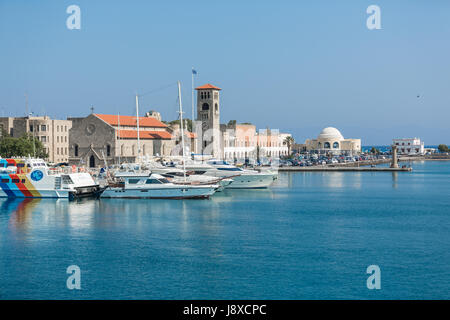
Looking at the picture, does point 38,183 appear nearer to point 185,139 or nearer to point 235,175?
point 235,175

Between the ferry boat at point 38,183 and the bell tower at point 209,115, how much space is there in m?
49.9

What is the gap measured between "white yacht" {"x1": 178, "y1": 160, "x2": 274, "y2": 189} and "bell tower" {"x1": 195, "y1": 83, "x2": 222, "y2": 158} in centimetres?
3565

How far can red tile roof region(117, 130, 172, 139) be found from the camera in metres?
94.8

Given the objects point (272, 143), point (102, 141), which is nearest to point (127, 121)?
point (102, 141)

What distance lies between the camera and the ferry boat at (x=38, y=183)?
58000mm

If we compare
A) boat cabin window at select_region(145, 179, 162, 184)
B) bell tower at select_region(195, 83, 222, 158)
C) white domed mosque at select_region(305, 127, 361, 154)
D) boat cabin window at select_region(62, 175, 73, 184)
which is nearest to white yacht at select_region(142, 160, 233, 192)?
boat cabin window at select_region(145, 179, 162, 184)

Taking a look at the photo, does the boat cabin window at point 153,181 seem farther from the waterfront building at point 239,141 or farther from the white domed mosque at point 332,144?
the white domed mosque at point 332,144

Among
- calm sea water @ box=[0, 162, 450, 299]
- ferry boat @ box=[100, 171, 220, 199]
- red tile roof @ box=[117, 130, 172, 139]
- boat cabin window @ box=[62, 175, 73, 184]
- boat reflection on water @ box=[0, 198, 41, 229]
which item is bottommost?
calm sea water @ box=[0, 162, 450, 299]

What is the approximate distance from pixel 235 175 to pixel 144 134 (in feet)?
111

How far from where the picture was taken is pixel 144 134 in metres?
100

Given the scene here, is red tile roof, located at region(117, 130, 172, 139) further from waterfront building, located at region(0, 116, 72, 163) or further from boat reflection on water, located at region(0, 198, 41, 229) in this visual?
boat reflection on water, located at region(0, 198, 41, 229)

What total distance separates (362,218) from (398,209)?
7855mm

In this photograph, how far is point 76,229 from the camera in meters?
39.9
